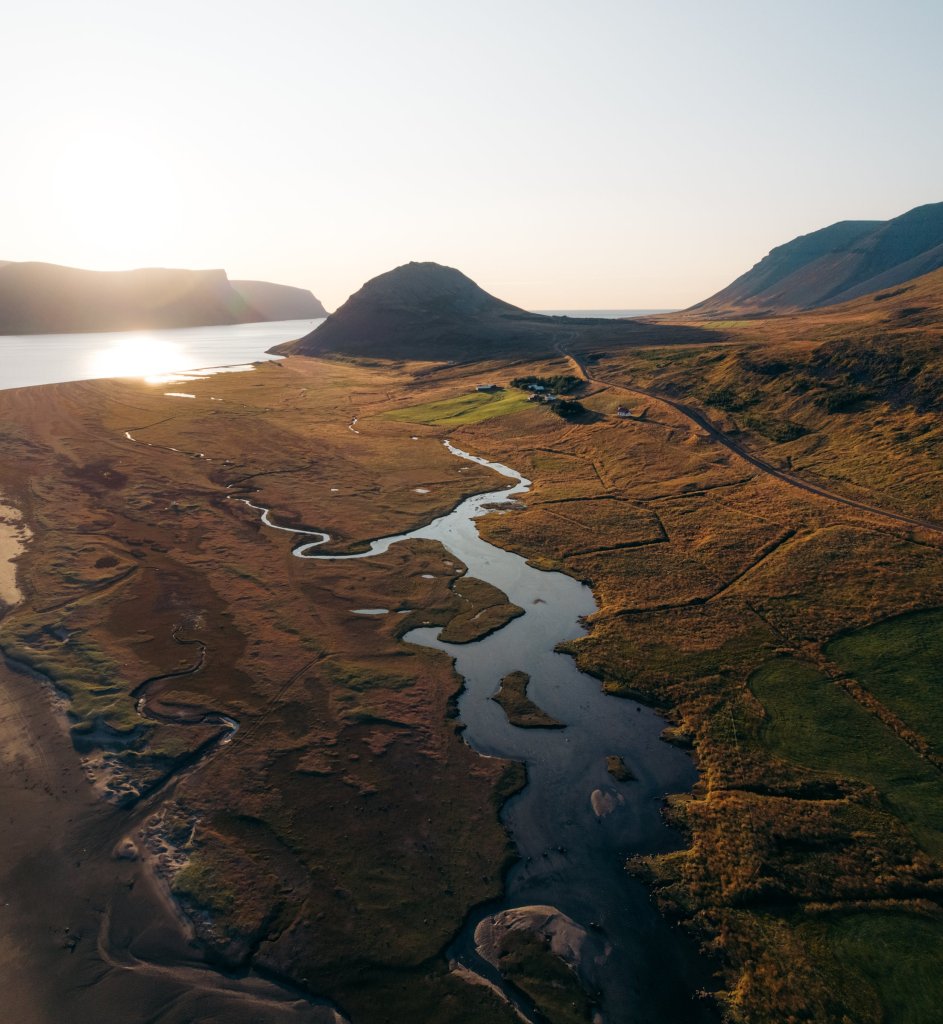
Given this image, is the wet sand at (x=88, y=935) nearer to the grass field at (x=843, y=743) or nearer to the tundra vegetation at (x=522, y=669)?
the tundra vegetation at (x=522, y=669)

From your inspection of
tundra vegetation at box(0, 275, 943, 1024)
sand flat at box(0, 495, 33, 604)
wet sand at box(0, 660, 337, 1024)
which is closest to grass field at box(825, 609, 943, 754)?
tundra vegetation at box(0, 275, 943, 1024)

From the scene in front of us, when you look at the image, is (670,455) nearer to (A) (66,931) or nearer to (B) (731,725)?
(B) (731,725)

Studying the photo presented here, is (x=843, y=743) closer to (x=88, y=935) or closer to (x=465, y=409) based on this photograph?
(x=88, y=935)

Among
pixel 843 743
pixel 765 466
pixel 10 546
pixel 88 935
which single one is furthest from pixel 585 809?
pixel 10 546

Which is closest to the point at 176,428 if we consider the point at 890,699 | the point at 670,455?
the point at 670,455

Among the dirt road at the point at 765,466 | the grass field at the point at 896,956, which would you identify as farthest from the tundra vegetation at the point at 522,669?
the dirt road at the point at 765,466

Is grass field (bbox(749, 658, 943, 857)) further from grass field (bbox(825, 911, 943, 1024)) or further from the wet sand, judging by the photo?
the wet sand
